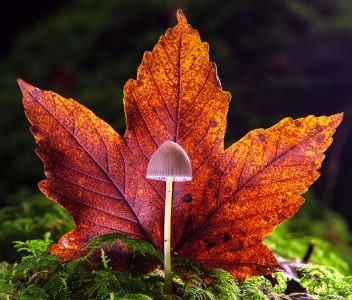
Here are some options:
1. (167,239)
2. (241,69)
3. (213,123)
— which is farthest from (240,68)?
(167,239)

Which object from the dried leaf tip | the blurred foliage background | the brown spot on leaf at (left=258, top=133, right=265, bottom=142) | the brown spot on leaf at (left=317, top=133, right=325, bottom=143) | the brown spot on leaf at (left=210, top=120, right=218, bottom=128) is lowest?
the dried leaf tip

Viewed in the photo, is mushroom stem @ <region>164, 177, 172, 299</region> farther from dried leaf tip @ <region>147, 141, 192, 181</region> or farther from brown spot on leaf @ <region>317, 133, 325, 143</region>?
brown spot on leaf @ <region>317, 133, 325, 143</region>

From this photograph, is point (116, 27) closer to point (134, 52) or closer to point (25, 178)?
point (134, 52)

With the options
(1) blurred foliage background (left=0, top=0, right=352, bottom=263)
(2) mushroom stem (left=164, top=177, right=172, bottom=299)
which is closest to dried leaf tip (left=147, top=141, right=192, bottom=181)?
(2) mushroom stem (left=164, top=177, right=172, bottom=299)

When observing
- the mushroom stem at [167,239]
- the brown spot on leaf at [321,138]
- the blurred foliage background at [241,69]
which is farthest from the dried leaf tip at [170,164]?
the blurred foliage background at [241,69]

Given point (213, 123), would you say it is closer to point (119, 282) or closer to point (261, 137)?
point (261, 137)

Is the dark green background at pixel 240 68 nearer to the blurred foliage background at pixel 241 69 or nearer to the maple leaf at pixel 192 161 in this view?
the blurred foliage background at pixel 241 69
